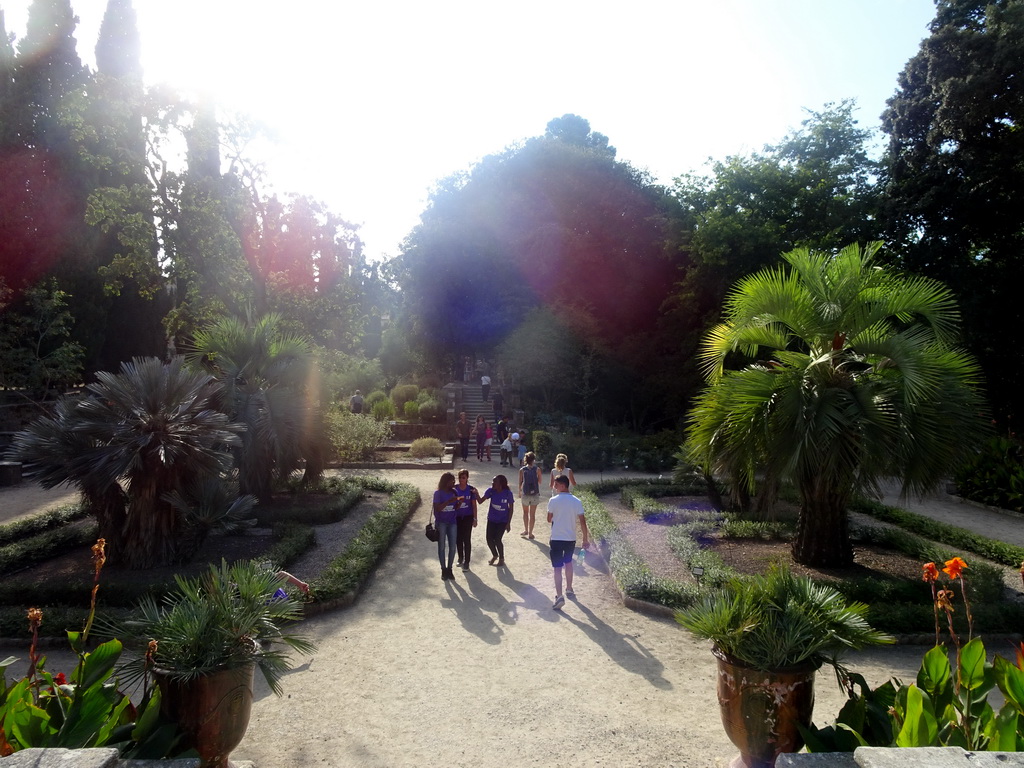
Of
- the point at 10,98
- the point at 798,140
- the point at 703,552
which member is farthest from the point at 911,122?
the point at 10,98

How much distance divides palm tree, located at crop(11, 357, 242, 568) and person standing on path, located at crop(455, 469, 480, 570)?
3.15 m

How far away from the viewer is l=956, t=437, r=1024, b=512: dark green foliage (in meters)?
14.5

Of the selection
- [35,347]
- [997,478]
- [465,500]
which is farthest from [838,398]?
[35,347]

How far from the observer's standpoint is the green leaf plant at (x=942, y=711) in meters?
3.22

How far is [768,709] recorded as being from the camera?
4.04 m

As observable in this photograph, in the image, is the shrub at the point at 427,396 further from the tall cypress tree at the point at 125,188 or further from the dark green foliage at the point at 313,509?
the dark green foliage at the point at 313,509

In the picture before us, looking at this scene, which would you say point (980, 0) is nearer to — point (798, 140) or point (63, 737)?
point (798, 140)

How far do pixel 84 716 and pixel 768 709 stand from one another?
352 cm

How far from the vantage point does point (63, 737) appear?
3.34m

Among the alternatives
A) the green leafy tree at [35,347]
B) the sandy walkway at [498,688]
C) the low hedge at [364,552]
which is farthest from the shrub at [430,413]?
the sandy walkway at [498,688]

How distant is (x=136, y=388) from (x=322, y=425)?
4.76 meters

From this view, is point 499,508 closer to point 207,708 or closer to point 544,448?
point 207,708

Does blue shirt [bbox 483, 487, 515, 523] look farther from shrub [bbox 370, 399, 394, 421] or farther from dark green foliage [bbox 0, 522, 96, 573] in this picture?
shrub [bbox 370, 399, 394, 421]

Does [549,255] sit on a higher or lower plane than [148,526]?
higher
